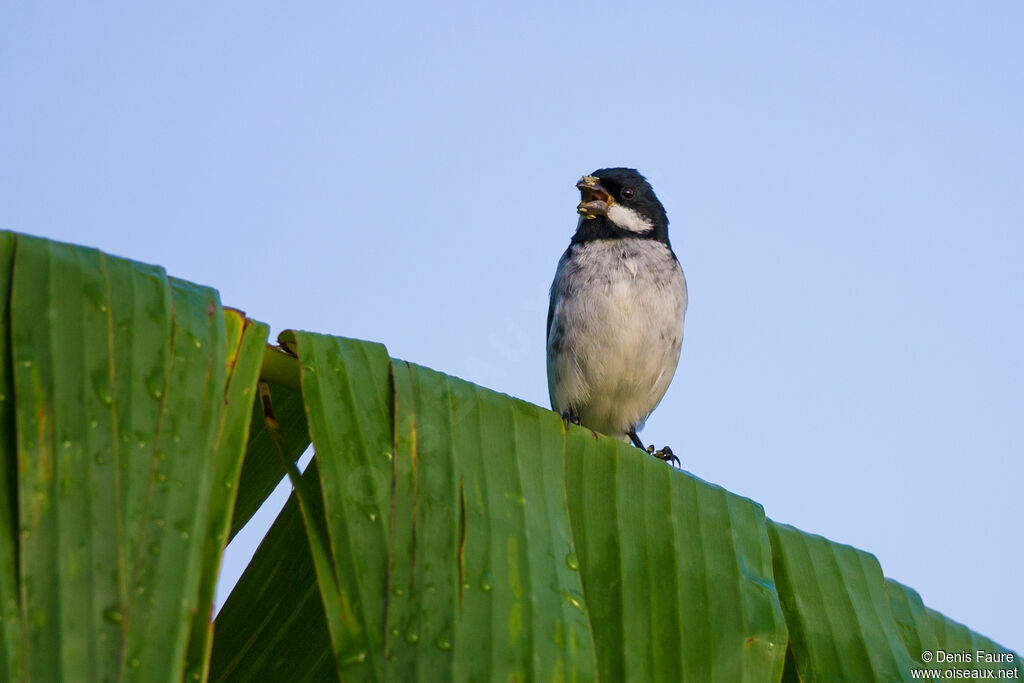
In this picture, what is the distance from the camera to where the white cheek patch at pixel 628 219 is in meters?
5.59

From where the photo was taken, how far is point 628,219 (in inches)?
221

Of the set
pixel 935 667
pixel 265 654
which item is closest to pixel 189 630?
pixel 265 654

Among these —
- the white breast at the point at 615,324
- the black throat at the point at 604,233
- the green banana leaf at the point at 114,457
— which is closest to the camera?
the green banana leaf at the point at 114,457

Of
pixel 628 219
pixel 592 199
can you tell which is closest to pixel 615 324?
pixel 628 219

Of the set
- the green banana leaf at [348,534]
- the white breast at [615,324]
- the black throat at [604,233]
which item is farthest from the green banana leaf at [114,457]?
the black throat at [604,233]

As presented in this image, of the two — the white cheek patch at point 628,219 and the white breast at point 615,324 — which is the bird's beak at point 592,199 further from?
the white breast at point 615,324

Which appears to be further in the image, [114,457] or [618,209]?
[618,209]

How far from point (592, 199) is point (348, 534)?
13.3 ft

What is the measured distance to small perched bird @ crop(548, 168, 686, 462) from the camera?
17.2 ft

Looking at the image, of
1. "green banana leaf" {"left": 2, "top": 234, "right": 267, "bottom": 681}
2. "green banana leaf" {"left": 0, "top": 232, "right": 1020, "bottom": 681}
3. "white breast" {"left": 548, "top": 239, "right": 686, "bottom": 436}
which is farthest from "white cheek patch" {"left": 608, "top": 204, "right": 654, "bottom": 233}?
"green banana leaf" {"left": 2, "top": 234, "right": 267, "bottom": 681}

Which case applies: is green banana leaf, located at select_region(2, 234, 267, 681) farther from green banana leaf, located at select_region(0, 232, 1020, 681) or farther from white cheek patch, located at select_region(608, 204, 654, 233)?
white cheek patch, located at select_region(608, 204, 654, 233)

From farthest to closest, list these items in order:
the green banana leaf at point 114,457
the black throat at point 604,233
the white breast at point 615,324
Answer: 1. the black throat at point 604,233
2. the white breast at point 615,324
3. the green banana leaf at point 114,457

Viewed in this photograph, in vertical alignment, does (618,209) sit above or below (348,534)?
above

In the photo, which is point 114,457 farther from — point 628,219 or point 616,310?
point 628,219
